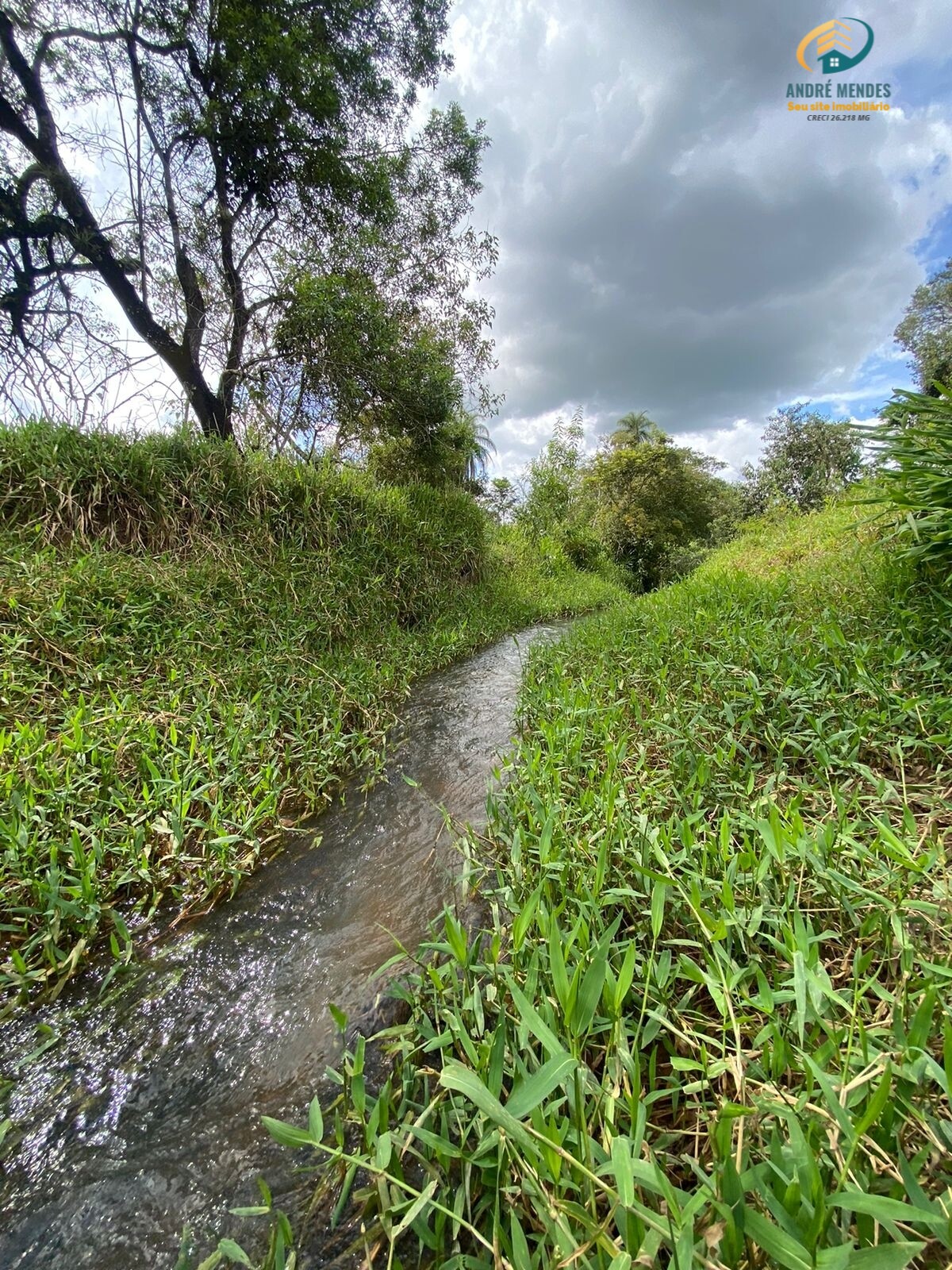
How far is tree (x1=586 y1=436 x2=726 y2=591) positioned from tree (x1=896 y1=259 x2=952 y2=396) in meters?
9.92

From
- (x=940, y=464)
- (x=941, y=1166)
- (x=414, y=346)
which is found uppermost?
(x=414, y=346)

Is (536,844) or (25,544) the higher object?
(25,544)

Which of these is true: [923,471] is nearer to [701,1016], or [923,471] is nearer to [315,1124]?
[701,1016]

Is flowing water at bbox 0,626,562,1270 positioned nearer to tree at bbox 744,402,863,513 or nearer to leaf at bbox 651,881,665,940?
leaf at bbox 651,881,665,940

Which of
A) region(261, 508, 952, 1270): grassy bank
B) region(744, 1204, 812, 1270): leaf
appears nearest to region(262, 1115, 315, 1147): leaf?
region(261, 508, 952, 1270): grassy bank

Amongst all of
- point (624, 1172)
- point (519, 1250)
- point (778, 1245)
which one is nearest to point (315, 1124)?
point (519, 1250)

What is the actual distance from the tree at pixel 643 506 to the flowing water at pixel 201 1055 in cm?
1460

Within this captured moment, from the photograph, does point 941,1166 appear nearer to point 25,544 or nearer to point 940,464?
point 940,464

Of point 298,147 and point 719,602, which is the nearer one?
point 719,602

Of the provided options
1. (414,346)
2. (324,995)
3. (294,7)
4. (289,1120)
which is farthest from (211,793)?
(294,7)

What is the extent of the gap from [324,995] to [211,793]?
3.69 ft

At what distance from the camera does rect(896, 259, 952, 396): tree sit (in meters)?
16.6

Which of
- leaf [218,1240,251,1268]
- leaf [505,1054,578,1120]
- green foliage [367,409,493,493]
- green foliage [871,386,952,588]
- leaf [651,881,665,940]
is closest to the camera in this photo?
leaf [505,1054,578,1120]

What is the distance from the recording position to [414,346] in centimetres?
574
